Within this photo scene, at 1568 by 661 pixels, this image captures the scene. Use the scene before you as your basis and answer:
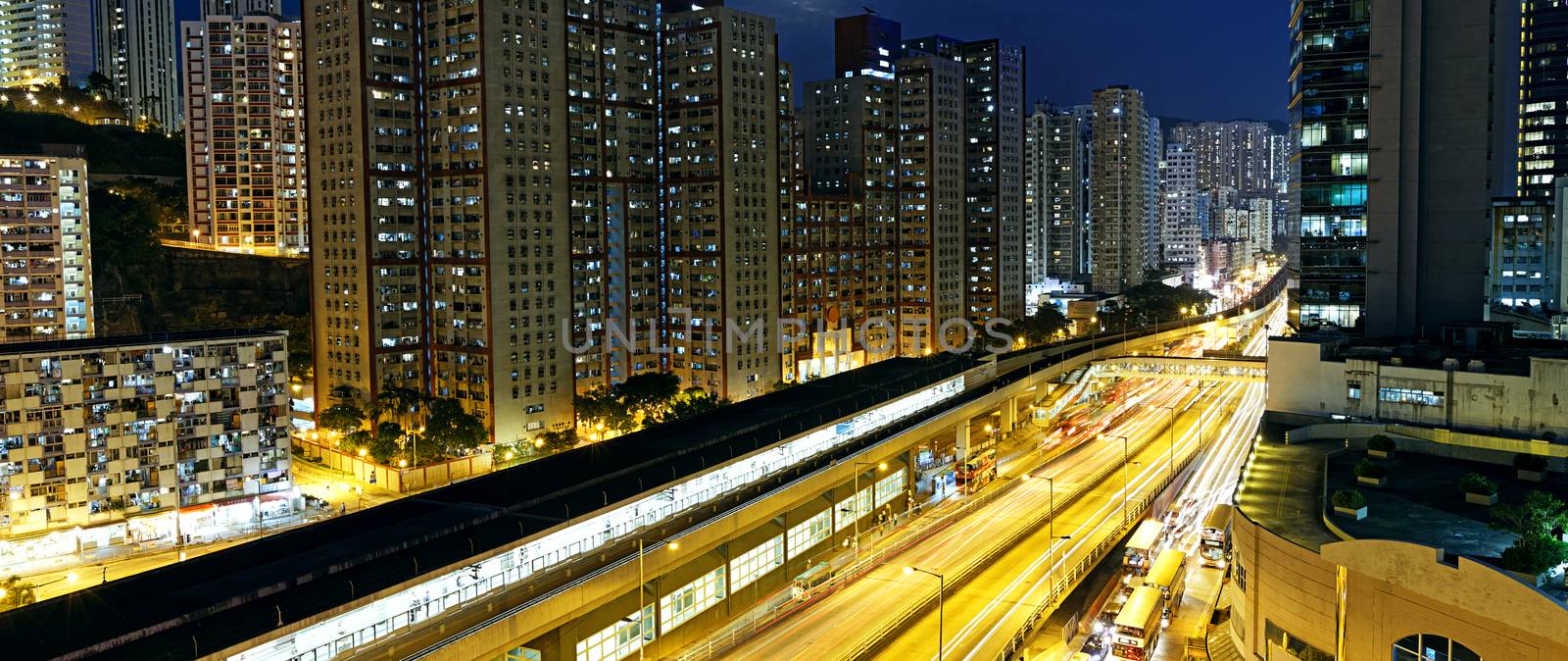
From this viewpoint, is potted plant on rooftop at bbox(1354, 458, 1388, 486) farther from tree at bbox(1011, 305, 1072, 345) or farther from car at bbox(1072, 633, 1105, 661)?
tree at bbox(1011, 305, 1072, 345)

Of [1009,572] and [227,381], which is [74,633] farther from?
[227,381]

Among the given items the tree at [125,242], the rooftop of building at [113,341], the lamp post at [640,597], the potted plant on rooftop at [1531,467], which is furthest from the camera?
the tree at [125,242]

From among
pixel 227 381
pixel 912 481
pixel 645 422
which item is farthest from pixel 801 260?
pixel 227 381

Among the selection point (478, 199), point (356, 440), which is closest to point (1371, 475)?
point (478, 199)

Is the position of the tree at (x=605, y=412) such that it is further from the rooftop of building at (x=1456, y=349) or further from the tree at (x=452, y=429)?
the rooftop of building at (x=1456, y=349)

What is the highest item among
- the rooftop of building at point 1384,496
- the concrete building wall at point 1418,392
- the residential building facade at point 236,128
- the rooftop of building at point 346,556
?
the residential building facade at point 236,128

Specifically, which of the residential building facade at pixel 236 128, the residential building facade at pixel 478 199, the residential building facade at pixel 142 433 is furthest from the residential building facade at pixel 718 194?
the residential building facade at pixel 236 128
